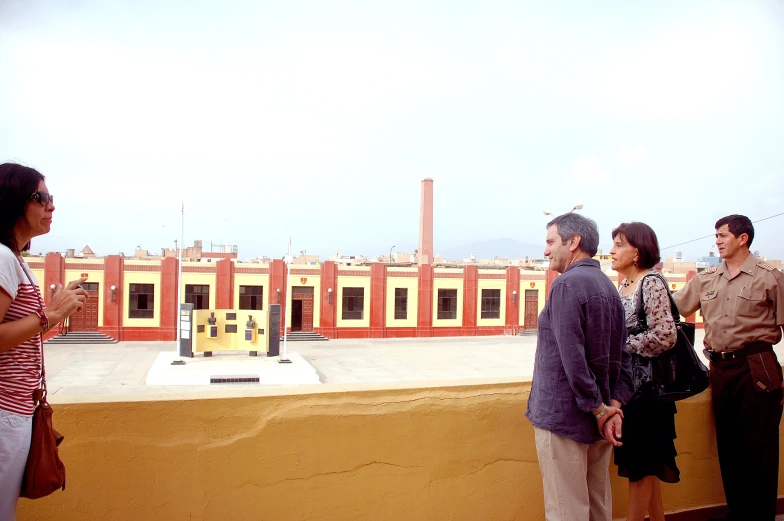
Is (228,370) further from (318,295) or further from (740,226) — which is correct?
(740,226)

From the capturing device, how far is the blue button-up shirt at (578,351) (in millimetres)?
2445

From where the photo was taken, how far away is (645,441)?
3.11m

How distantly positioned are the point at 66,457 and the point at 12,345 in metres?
0.79

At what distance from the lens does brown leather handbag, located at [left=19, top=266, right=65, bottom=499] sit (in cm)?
198

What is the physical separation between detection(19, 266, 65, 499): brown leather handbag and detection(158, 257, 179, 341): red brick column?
31712 millimetres

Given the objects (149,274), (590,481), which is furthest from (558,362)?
(149,274)

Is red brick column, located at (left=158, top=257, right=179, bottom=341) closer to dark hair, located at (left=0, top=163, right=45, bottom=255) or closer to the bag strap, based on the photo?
dark hair, located at (left=0, top=163, right=45, bottom=255)

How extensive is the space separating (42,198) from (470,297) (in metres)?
35.7

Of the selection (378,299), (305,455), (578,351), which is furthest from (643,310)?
(378,299)

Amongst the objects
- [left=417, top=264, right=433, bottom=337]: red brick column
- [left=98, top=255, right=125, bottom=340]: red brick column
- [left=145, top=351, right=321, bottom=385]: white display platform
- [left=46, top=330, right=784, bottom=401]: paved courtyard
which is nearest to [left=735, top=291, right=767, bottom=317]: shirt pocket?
[left=46, top=330, right=784, bottom=401]: paved courtyard

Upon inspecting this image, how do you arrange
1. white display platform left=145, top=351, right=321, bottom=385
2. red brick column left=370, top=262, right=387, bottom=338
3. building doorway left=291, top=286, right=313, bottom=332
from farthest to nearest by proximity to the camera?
1. red brick column left=370, top=262, right=387, bottom=338
2. building doorway left=291, top=286, right=313, bottom=332
3. white display platform left=145, top=351, right=321, bottom=385

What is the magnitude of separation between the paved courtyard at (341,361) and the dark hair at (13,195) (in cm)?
1755

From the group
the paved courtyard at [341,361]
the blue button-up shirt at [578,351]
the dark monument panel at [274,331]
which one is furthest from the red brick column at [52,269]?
the blue button-up shirt at [578,351]

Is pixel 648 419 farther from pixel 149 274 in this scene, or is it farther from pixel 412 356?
pixel 149 274
